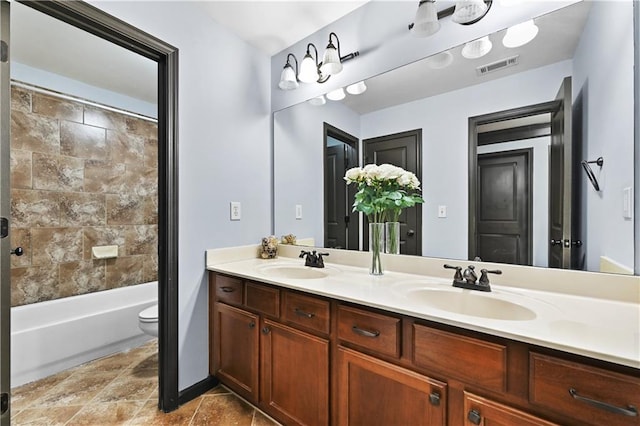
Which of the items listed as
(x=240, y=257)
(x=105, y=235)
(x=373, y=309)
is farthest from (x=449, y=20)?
(x=105, y=235)

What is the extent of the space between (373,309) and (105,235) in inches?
111

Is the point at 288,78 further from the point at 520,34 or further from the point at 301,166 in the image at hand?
the point at 520,34

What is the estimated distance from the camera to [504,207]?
1.36m

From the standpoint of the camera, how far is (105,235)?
2725 mm

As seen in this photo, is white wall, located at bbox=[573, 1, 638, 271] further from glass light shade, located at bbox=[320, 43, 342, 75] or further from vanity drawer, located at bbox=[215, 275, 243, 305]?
vanity drawer, located at bbox=[215, 275, 243, 305]

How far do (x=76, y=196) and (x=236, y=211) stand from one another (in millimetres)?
1682

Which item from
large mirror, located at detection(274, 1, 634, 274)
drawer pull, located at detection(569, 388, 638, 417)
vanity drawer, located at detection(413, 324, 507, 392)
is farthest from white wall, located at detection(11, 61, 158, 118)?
drawer pull, located at detection(569, 388, 638, 417)

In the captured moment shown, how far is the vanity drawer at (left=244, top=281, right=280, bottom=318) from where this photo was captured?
1.44 m

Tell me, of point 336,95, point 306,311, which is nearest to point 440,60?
point 336,95

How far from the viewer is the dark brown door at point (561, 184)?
120 cm

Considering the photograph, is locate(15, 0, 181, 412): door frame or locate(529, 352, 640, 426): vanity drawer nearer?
locate(529, 352, 640, 426): vanity drawer

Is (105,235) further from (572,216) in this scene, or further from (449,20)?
(572,216)

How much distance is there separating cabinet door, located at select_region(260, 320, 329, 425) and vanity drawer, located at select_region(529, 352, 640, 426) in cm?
74

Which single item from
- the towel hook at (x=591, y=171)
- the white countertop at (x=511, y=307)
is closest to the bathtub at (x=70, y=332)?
the white countertop at (x=511, y=307)
